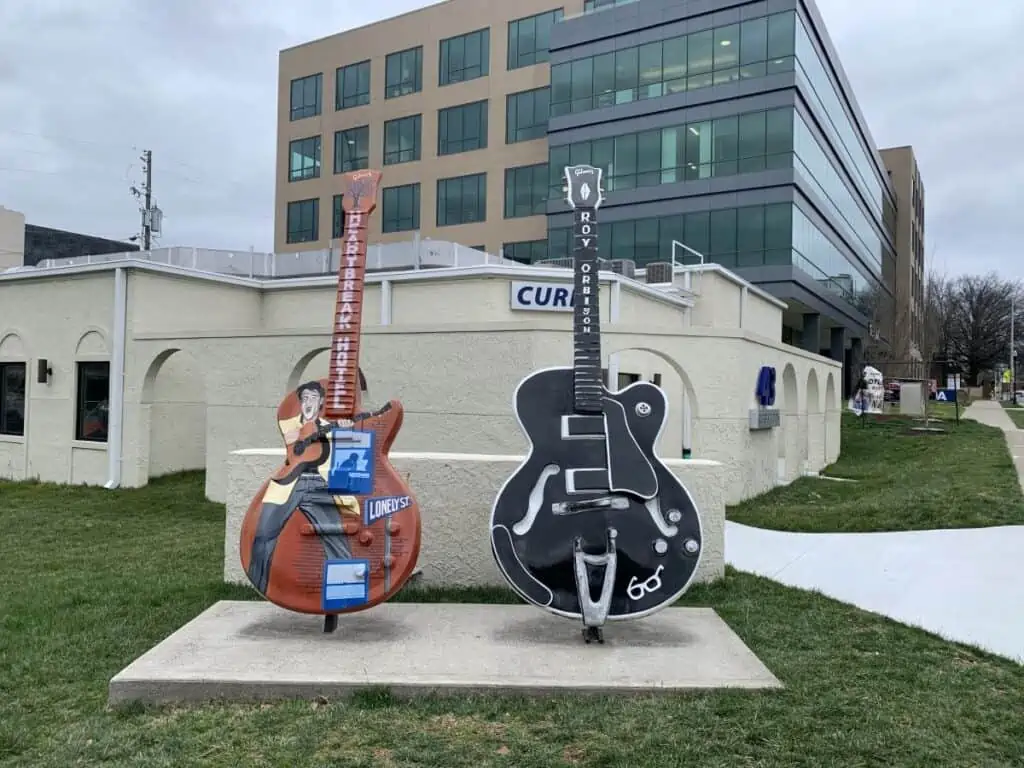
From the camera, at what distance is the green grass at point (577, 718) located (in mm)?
3439

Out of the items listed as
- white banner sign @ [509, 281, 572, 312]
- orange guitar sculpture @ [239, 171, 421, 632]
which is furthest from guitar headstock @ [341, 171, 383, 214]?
white banner sign @ [509, 281, 572, 312]

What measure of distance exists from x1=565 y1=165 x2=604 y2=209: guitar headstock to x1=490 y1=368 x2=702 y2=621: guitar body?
4.44 feet

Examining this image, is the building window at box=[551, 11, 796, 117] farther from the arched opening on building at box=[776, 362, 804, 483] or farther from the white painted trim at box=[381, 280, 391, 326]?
the white painted trim at box=[381, 280, 391, 326]

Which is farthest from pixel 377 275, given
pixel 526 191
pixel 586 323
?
pixel 526 191

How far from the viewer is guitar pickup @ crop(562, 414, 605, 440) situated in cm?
496

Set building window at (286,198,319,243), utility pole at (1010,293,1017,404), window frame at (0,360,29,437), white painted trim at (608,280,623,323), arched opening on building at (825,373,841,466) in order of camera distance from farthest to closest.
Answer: utility pole at (1010,293,1017,404) < building window at (286,198,319,243) < arched opening on building at (825,373,841,466) < window frame at (0,360,29,437) < white painted trim at (608,280,623,323)

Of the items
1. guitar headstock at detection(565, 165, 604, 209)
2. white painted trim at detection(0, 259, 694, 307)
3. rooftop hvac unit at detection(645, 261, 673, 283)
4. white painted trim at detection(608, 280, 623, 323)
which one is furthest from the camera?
rooftop hvac unit at detection(645, 261, 673, 283)

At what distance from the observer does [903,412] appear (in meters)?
27.4

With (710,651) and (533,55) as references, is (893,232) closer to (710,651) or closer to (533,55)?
(533,55)

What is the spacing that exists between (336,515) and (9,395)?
43.3ft

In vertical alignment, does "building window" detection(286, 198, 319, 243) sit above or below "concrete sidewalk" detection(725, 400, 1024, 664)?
above

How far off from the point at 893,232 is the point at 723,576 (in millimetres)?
53509

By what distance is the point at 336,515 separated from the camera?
4.75m

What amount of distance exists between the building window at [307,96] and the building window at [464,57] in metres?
7.35
